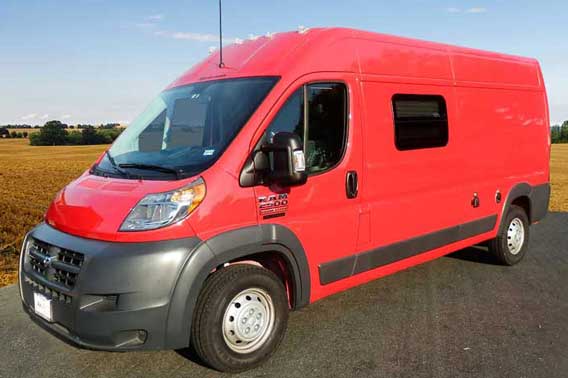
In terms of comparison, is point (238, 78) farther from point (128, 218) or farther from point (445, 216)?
point (445, 216)

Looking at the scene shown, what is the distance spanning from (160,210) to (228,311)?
0.85 m

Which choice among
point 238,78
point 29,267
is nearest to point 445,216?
point 238,78

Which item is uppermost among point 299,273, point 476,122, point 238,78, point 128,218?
point 238,78

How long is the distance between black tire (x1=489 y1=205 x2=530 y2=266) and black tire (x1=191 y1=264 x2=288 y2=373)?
3447 mm

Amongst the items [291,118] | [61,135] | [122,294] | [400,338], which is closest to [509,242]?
[400,338]

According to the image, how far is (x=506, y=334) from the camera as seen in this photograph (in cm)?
416

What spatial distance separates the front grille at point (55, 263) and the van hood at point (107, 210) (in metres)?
0.15

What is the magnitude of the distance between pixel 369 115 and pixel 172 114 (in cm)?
165

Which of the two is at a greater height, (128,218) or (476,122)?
(476,122)

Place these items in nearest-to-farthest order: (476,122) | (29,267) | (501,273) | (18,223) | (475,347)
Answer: (29,267) → (475,347) → (476,122) → (501,273) → (18,223)

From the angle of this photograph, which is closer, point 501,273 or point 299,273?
point 299,273

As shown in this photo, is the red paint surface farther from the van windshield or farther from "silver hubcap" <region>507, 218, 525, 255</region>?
"silver hubcap" <region>507, 218, 525, 255</region>

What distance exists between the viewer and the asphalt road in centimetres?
359

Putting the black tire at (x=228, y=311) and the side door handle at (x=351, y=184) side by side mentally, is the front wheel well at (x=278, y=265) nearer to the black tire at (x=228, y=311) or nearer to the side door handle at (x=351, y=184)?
the black tire at (x=228, y=311)
